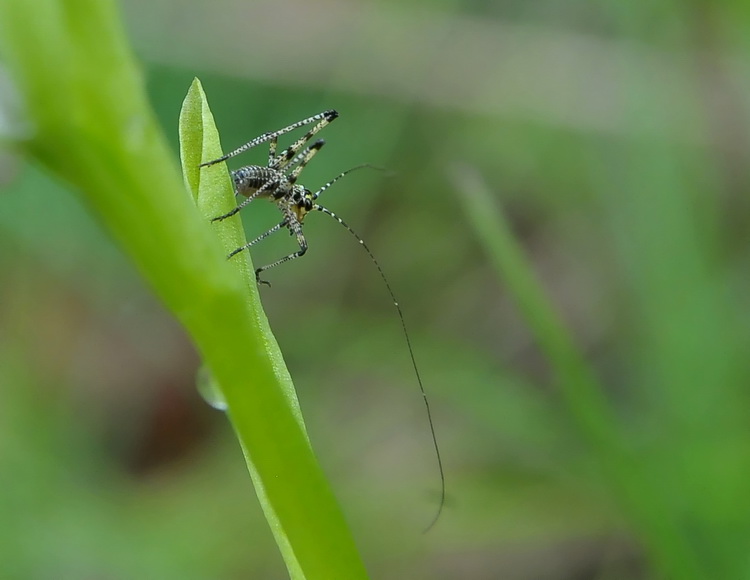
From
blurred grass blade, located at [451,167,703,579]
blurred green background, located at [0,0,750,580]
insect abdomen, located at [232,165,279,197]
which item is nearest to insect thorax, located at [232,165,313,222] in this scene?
insect abdomen, located at [232,165,279,197]

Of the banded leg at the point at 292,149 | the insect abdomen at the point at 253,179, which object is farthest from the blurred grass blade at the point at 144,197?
the banded leg at the point at 292,149

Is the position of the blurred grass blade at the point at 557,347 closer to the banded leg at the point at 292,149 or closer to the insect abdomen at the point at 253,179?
the insect abdomen at the point at 253,179

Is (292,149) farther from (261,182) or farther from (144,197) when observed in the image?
(144,197)

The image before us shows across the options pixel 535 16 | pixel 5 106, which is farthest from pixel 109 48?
pixel 535 16

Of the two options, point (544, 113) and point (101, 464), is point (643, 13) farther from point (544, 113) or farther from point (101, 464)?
point (101, 464)

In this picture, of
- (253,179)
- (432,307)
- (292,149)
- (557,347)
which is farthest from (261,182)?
(432,307)

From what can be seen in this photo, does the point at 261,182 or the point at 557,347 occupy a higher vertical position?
the point at 261,182
